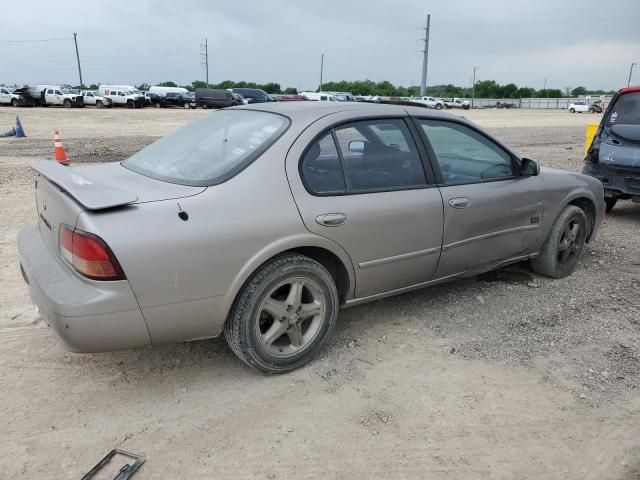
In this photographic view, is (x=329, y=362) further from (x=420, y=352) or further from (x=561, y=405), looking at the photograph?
(x=561, y=405)

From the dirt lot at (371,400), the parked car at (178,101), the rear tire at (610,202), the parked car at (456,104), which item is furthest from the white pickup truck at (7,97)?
the parked car at (456,104)

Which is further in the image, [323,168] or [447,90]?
[447,90]

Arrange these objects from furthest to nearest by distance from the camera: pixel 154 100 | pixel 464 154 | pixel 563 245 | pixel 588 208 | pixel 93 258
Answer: pixel 154 100 → pixel 588 208 → pixel 563 245 → pixel 464 154 → pixel 93 258

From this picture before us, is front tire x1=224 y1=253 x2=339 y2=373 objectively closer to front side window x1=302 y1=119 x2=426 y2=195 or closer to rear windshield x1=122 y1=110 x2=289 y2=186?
front side window x1=302 y1=119 x2=426 y2=195

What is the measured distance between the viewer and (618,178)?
6.62 m

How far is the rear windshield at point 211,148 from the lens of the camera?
2.93 meters

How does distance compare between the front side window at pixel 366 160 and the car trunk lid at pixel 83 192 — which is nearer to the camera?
the car trunk lid at pixel 83 192

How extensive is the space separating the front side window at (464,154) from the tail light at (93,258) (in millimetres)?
2268

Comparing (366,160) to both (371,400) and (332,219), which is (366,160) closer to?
(332,219)

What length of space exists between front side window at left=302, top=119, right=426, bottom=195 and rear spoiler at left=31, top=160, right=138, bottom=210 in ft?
3.37

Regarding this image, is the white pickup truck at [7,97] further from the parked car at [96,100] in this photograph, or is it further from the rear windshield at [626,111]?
the rear windshield at [626,111]

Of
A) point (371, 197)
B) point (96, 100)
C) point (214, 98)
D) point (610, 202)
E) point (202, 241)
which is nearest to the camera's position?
point (202, 241)

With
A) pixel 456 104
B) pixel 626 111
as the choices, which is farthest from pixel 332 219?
pixel 456 104

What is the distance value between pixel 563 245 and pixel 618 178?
272cm
